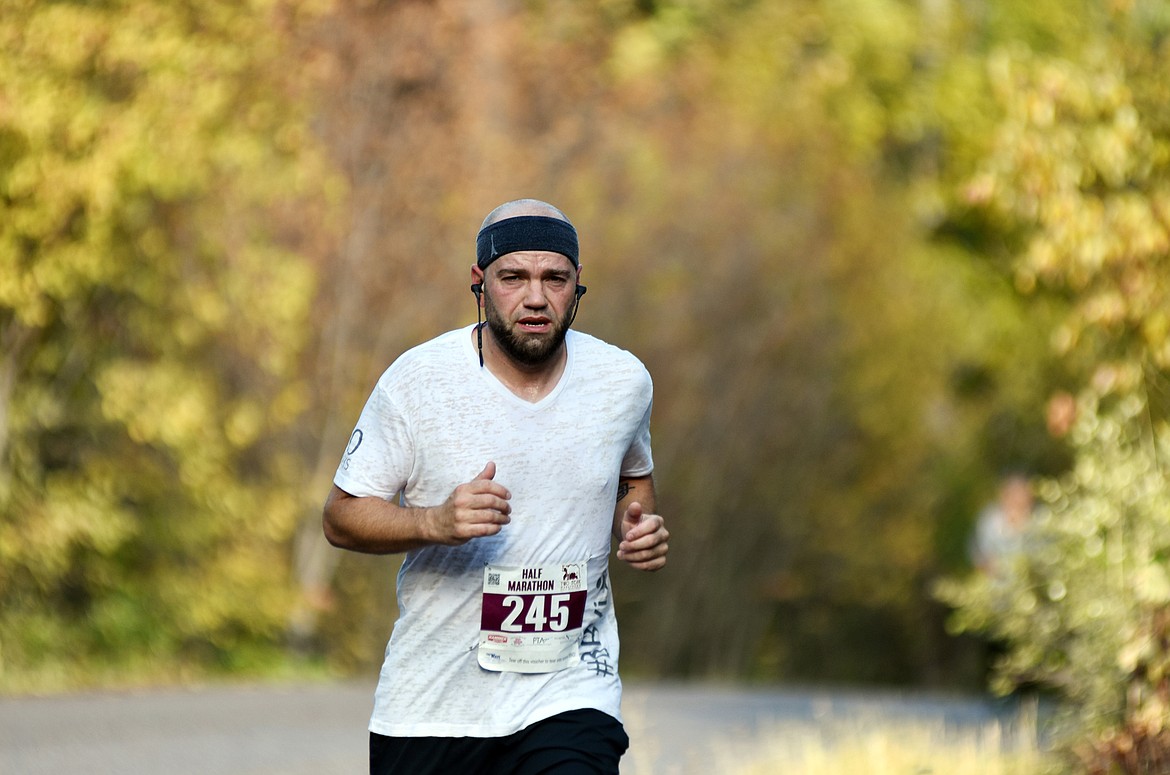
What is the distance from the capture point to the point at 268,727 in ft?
33.6

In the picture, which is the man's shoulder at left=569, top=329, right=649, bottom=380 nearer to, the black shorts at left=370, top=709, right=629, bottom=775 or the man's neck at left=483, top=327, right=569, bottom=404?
the man's neck at left=483, top=327, right=569, bottom=404

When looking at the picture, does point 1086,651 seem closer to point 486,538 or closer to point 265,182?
point 486,538

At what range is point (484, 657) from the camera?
4039 mm

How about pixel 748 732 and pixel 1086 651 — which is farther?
pixel 748 732

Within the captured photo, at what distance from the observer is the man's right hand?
3654 millimetres

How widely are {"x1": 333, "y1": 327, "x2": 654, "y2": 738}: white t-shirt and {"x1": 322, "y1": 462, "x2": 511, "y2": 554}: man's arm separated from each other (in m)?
0.06

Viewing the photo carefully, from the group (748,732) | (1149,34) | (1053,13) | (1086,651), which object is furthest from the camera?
(1053,13)

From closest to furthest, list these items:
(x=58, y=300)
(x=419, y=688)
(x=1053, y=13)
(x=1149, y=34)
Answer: (x=419, y=688) < (x=1149, y=34) < (x=58, y=300) < (x=1053, y=13)

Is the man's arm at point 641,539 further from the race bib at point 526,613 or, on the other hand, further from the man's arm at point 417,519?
the man's arm at point 417,519

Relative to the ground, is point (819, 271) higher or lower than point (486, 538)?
higher

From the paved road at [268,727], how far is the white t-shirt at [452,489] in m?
4.82

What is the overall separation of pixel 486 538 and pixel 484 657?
0.27 meters

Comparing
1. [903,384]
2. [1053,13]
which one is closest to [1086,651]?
[903,384]

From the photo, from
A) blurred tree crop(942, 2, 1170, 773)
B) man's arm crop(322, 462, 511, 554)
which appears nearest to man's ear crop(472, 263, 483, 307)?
man's arm crop(322, 462, 511, 554)
